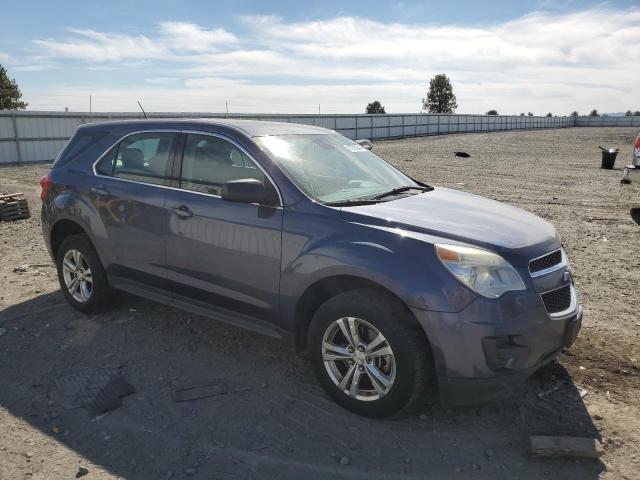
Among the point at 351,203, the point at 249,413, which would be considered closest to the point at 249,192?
the point at 351,203

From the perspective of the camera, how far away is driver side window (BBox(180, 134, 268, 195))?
3926mm

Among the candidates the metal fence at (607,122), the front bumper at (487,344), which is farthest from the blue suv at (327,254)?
the metal fence at (607,122)

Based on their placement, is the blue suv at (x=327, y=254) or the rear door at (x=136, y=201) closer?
the blue suv at (x=327, y=254)

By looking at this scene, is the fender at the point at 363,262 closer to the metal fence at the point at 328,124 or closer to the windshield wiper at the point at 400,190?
the windshield wiper at the point at 400,190

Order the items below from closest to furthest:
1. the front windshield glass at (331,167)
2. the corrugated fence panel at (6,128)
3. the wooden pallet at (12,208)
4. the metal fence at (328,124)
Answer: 1. the front windshield glass at (331,167)
2. the wooden pallet at (12,208)
3. the corrugated fence panel at (6,128)
4. the metal fence at (328,124)

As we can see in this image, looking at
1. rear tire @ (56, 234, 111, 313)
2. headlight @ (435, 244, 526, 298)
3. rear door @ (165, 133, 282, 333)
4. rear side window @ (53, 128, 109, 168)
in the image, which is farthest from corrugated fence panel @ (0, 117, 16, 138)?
headlight @ (435, 244, 526, 298)

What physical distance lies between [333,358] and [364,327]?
0.31m

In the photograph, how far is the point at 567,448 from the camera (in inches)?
117

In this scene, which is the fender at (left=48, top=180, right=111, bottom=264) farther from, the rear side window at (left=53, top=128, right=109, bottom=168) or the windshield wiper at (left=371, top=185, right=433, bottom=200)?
the windshield wiper at (left=371, top=185, right=433, bottom=200)

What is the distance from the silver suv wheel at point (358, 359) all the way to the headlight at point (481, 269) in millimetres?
601

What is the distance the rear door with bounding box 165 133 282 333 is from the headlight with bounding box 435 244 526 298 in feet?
3.77

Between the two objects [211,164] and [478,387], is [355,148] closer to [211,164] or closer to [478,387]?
[211,164]

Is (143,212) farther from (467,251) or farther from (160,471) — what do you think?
(467,251)

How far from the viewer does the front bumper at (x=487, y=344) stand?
114 inches
